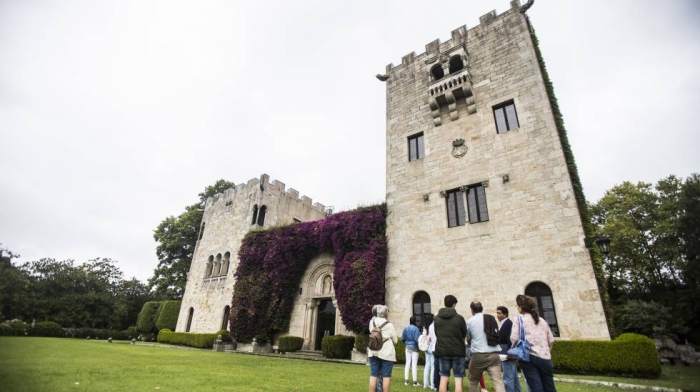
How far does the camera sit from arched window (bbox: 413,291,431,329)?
13984 mm

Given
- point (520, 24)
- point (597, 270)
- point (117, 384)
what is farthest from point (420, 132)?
point (117, 384)

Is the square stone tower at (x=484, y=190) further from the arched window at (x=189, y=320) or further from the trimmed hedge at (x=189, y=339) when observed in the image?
the arched window at (x=189, y=320)

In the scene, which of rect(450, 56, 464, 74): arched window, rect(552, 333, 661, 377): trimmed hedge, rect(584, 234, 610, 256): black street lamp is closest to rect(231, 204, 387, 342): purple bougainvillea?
rect(552, 333, 661, 377): trimmed hedge

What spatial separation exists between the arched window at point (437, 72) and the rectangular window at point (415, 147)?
341 cm

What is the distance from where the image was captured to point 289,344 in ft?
57.0

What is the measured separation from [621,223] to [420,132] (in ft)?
64.1

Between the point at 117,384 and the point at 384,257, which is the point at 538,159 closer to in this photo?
the point at 384,257

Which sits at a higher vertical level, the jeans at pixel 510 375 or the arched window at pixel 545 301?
the arched window at pixel 545 301

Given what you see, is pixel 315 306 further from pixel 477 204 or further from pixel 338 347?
pixel 477 204

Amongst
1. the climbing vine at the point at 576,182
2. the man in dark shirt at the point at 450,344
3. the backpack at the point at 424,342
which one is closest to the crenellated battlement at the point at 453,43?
the climbing vine at the point at 576,182

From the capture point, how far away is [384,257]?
617 inches

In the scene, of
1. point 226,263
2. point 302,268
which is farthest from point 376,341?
point 226,263

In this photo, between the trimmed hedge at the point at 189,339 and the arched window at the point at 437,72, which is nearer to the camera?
the arched window at the point at 437,72

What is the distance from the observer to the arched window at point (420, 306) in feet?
45.9
